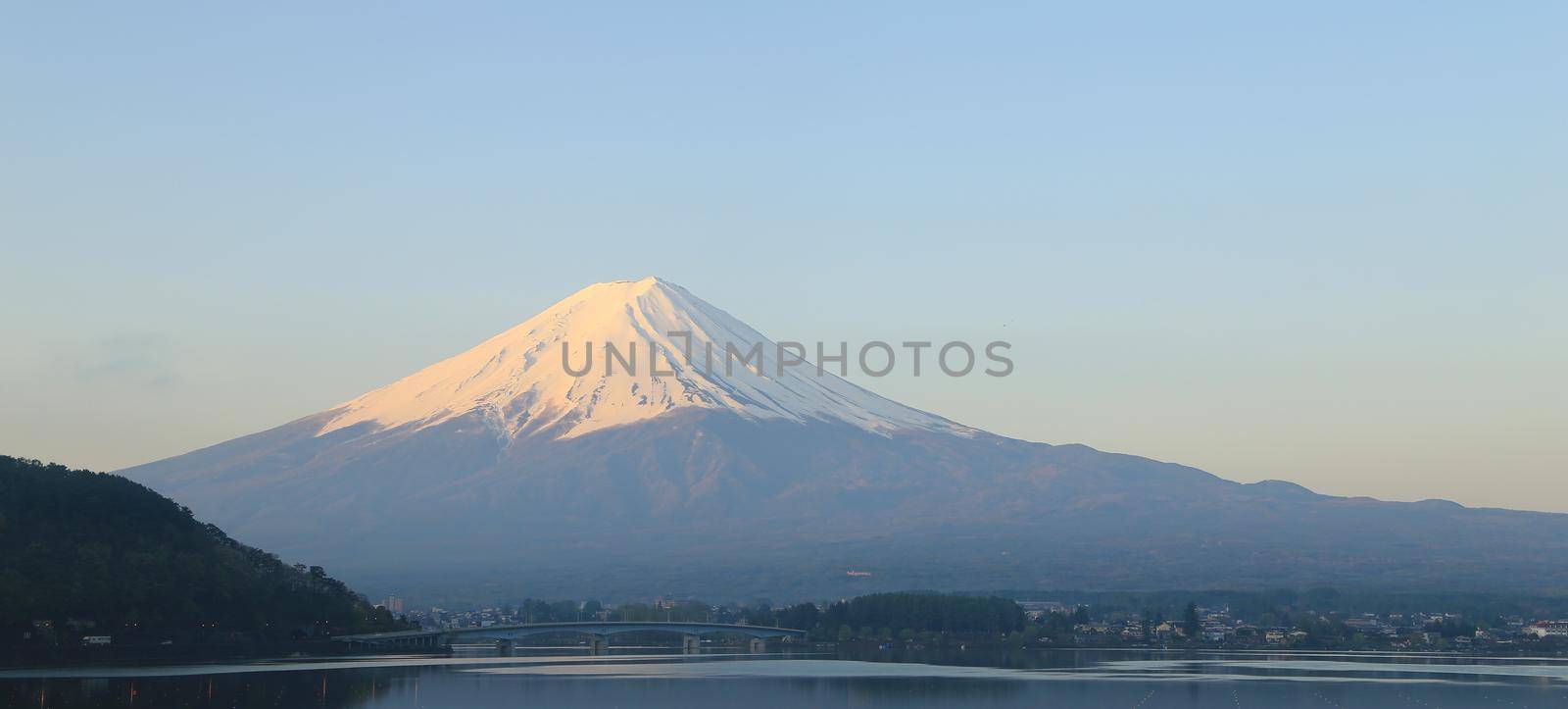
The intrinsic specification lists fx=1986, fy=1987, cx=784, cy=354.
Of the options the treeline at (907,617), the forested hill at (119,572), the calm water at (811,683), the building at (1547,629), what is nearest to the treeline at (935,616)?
the treeline at (907,617)

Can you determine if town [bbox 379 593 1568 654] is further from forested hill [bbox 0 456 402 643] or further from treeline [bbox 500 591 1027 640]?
forested hill [bbox 0 456 402 643]

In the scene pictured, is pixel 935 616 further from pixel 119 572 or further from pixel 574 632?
pixel 119 572

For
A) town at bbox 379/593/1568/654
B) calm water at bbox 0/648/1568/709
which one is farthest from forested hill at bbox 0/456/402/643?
town at bbox 379/593/1568/654

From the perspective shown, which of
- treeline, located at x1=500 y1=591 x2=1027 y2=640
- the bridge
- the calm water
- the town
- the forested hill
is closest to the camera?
the calm water

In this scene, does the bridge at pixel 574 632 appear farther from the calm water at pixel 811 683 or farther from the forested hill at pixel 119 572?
the calm water at pixel 811 683

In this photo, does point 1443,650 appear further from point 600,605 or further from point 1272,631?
point 600,605

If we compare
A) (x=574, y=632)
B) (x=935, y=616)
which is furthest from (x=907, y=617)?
(x=574, y=632)

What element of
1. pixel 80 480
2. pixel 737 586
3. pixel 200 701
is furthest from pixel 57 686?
pixel 737 586
